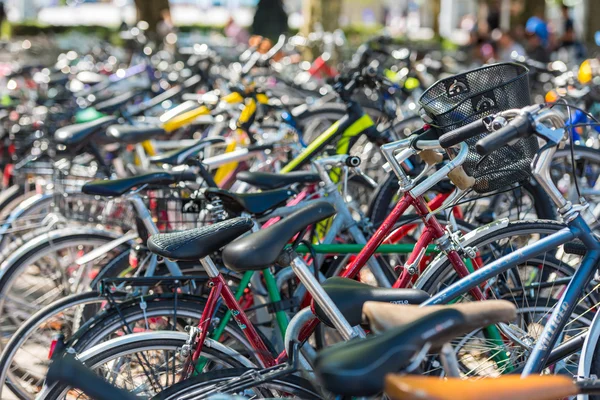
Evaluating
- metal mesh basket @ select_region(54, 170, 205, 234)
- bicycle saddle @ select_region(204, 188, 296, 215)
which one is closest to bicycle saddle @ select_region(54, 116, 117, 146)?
metal mesh basket @ select_region(54, 170, 205, 234)

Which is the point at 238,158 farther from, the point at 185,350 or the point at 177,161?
the point at 185,350

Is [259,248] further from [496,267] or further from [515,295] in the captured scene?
[515,295]

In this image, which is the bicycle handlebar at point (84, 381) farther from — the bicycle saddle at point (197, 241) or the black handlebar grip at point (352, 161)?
the black handlebar grip at point (352, 161)

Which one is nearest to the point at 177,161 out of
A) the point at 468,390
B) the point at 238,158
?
the point at 238,158

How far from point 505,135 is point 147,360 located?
4.55ft

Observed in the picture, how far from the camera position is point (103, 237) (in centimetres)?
396

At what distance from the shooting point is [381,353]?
182 cm

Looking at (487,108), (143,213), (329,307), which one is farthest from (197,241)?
(487,108)

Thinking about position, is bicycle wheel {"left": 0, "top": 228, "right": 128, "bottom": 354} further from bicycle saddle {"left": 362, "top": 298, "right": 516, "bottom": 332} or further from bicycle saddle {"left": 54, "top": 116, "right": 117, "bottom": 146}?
bicycle saddle {"left": 362, "top": 298, "right": 516, "bottom": 332}

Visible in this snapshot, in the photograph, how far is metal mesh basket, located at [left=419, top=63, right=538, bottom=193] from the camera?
2.94 meters

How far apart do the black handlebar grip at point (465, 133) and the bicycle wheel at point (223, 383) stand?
2.80 ft

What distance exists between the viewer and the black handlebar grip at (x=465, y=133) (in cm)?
250

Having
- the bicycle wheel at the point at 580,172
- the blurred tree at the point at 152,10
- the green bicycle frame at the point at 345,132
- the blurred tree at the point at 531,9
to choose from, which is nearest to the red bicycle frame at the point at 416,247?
the green bicycle frame at the point at 345,132

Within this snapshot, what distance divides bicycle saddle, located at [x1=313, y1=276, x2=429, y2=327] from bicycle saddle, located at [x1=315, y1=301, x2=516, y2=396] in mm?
292
